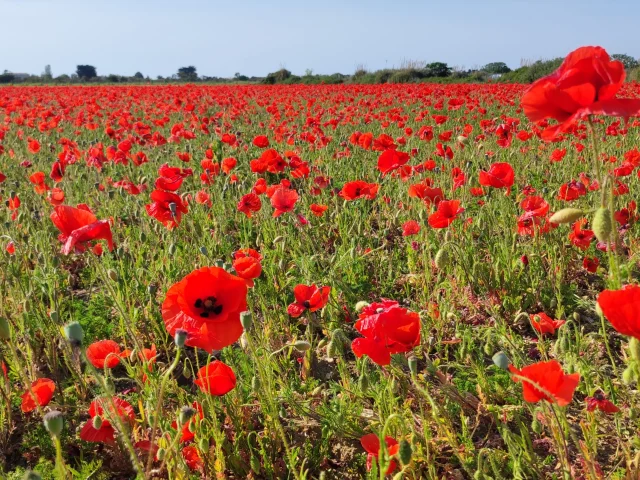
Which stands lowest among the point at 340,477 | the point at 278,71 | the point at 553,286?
the point at 340,477

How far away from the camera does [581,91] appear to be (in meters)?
1.22

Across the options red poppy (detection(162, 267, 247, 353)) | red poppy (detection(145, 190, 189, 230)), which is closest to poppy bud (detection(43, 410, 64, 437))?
red poppy (detection(162, 267, 247, 353))

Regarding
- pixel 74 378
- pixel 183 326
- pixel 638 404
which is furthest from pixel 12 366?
pixel 638 404

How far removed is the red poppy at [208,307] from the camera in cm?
153

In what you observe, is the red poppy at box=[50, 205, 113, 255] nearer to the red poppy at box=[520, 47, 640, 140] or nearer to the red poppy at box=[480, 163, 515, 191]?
the red poppy at box=[520, 47, 640, 140]

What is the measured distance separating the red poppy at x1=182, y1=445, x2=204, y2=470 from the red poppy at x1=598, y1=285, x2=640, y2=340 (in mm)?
1319

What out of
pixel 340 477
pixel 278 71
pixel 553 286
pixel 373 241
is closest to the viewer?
pixel 340 477

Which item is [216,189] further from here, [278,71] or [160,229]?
[278,71]

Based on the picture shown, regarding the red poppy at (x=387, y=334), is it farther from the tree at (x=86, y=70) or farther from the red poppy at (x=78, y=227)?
the tree at (x=86, y=70)

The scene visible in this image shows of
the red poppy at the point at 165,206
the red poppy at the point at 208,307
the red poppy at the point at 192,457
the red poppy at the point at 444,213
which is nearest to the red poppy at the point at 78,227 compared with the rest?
the red poppy at the point at 208,307

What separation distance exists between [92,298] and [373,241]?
5.81ft

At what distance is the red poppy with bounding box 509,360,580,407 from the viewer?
1201mm

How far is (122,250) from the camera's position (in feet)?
9.75

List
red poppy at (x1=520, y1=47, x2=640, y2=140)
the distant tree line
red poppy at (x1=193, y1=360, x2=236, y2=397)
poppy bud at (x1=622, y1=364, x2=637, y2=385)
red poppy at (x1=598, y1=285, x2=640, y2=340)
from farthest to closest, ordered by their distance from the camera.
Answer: the distant tree line, red poppy at (x1=193, y1=360, x2=236, y2=397), poppy bud at (x1=622, y1=364, x2=637, y2=385), red poppy at (x1=520, y1=47, x2=640, y2=140), red poppy at (x1=598, y1=285, x2=640, y2=340)
